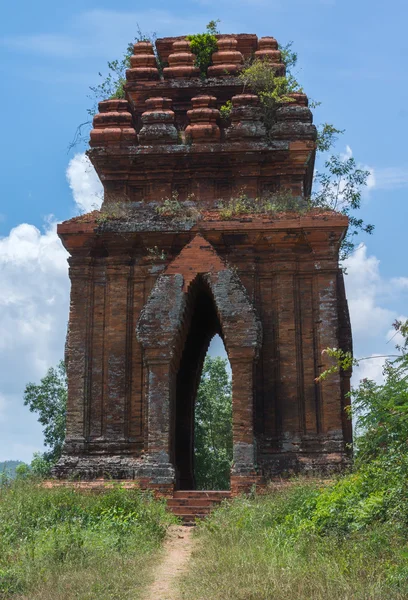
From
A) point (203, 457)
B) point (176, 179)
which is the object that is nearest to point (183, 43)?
point (176, 179)

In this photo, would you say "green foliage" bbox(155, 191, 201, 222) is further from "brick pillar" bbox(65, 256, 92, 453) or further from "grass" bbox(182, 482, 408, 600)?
"grass" bbox(182, 482, 408, 600)

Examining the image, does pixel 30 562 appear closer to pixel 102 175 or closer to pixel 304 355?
pixel 304 355

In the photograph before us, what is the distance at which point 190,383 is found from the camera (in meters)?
15.2

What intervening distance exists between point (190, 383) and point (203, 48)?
6.68 metres

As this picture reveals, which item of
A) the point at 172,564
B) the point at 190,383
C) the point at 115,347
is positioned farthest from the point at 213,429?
the point at 172,564

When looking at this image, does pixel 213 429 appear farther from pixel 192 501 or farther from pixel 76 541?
pixel 76 541

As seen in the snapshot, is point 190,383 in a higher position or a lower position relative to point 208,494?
higher

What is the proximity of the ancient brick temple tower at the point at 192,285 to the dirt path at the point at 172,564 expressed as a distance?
144 centimetres

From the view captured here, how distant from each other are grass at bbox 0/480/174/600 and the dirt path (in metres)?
0.10

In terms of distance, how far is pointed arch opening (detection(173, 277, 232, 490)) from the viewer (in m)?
14.5

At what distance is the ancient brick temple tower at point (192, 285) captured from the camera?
11.5m

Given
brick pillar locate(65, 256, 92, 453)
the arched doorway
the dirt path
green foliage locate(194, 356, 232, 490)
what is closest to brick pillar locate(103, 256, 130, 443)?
brick pillar locate(65, 256, 92, 453)

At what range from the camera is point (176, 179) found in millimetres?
13875

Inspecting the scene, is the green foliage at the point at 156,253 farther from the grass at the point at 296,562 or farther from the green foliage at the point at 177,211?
the grass at the point at 296,562
